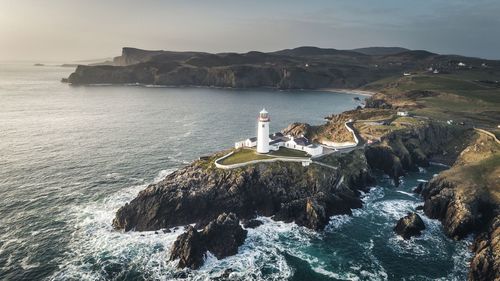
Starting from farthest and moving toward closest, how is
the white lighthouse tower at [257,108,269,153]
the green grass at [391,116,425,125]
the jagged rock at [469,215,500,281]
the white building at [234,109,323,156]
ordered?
the green grass at [391,116,425,125] < the white lighthouse tower at [257,108,269,153] < the white building at [234,109,323,156] < the jagged rock at [469,215,500,281]

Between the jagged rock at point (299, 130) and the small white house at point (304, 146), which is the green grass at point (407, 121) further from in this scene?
the small white house at point (304, 146)

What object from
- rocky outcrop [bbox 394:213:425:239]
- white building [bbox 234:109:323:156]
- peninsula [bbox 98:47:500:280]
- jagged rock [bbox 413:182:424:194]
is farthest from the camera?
jagged rock [bbox 413:182:424:194]

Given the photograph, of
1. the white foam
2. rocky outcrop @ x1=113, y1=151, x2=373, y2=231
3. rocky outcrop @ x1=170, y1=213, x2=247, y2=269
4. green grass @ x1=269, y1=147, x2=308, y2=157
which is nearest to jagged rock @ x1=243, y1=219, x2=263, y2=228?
rocky outcrop @ x1=113, y1=151, x2=373, y2=231

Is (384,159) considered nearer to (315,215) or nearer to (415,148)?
(415,148)

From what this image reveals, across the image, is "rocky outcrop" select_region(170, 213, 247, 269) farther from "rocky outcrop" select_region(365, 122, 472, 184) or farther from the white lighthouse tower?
"rocky outcrop" select_region(365, 122, 472, 184)

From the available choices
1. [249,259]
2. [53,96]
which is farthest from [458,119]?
[53,96]

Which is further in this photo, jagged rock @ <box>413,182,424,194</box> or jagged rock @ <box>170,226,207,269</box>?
jagged rock @ <box>413,182,424,194</box>

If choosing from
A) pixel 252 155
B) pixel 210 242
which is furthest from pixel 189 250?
pixel 252 155

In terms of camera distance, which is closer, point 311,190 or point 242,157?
point 311,190
